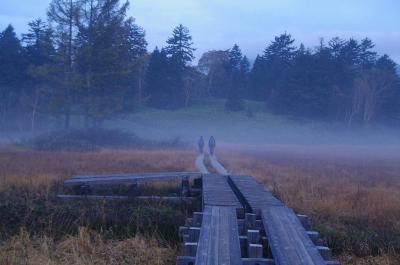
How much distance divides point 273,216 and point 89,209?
4.07m

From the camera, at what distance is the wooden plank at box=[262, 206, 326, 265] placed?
5.17 metres

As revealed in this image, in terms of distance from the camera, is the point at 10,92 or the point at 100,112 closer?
the point at 100,112

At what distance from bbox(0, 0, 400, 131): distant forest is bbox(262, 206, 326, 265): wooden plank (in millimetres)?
31644

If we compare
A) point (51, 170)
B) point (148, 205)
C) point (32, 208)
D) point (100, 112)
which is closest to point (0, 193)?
point (32, 208)

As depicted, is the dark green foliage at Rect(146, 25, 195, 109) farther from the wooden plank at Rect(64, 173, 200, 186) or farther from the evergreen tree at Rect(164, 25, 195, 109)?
the wooden plank at Rect(64, 173, 200, 186)

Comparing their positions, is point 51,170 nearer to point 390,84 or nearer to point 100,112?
point 100,112

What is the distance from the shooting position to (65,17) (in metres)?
37.5

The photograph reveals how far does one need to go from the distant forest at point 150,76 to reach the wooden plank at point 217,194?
27455 mm

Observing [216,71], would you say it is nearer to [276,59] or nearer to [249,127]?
[276,59]

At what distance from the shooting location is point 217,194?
9.30m

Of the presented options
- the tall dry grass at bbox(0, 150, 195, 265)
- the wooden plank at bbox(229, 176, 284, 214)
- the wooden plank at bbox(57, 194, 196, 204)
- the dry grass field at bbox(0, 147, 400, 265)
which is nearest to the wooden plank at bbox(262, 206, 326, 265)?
the wooden plank at bbox(229, 176, 284, 214)

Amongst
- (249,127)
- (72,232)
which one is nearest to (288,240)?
(72,232)

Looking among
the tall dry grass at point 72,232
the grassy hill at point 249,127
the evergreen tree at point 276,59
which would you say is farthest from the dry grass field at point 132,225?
the evergreen tree at point 276,59

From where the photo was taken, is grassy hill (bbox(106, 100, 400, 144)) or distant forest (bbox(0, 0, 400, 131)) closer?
distant forest (bbox(0, 0, 400, 131))
